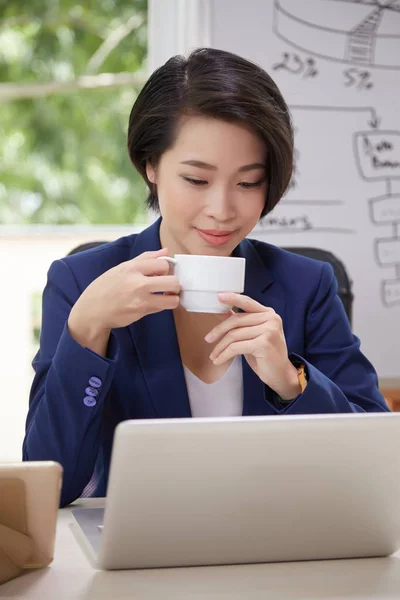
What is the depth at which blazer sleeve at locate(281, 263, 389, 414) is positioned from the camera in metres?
1.49

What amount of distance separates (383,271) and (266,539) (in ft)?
8.11

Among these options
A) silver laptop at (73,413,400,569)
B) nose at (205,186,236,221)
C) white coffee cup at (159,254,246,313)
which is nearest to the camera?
silver laptop at (73,413,400,569)

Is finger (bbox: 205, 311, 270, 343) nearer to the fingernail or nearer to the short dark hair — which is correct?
the fingernail

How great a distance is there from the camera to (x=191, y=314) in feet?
5.31

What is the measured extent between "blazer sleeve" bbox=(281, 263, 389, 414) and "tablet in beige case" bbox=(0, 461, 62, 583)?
1.74 feet

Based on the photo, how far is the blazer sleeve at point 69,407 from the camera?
1.29m

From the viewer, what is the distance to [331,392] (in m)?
1.33

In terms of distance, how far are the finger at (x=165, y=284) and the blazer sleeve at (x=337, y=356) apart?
0.24 metres

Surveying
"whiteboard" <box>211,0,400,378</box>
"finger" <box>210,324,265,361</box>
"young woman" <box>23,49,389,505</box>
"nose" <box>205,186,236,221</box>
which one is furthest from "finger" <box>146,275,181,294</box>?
"whiteboard" <box>211,0,400,378</box>

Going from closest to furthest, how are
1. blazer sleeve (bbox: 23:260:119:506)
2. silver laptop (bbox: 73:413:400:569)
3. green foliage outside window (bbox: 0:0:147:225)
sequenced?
silver laptop (bbox: 73:413:400:569) → blazer sleeve (bbox: 23:260:119:506) → green foliage outside window (bbox: 0:0:147:225)

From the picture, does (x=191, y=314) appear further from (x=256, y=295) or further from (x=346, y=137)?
(x=346, y=137)

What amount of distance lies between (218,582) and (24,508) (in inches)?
8.2

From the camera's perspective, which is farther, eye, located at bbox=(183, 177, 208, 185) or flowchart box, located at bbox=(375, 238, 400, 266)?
flowchart box, located at bbox=(375, 238, 400, 266)

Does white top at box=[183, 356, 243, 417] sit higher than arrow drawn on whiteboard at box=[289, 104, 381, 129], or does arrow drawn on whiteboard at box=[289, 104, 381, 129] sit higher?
arrow drawn on whiteboard at box=[289, 104, 381, 129]
